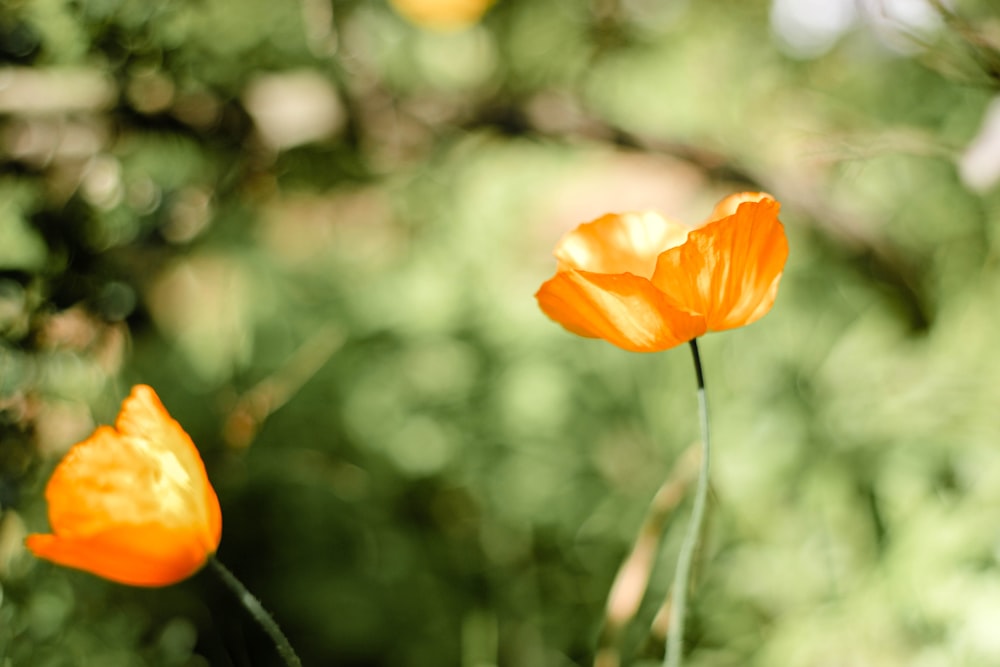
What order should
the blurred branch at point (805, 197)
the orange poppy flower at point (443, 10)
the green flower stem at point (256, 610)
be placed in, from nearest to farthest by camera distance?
the green flower stem at point (256, 610) → the blurred branch at point (805, 197) → the orange poppy flower at point (443, 10)

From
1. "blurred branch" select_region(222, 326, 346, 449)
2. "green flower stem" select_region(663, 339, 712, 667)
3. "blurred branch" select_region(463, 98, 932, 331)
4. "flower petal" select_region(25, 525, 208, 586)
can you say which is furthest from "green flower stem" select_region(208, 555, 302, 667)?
"blurred branch" select_region(463, 98, 932, 331)

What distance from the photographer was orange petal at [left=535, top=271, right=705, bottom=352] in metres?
0.34

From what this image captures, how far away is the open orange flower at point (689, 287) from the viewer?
333mm

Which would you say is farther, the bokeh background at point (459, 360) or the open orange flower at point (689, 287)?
the bokeh background at point (459, 360)

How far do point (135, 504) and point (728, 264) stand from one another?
28 centimetres

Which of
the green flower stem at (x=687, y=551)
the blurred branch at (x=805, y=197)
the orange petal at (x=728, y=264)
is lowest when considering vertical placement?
the blurred branch at (x=805, y=197)

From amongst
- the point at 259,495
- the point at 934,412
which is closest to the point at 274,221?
the point at 259,495

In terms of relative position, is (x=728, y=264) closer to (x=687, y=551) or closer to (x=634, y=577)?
(x=687, y=551)

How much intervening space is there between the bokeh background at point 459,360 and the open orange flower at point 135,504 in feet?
0.76

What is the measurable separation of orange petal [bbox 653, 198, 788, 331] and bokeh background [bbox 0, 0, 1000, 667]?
22 cm

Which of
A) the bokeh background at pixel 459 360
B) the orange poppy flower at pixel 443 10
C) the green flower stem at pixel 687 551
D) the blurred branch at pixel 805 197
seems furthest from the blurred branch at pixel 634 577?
the orange poppy flower at pixel 443 10

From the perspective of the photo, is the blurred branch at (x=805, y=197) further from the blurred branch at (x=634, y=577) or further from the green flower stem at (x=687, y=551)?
the green flower stem at (x=687, y=551)

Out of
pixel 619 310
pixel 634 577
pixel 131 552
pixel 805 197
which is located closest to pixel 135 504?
pixel 131 552

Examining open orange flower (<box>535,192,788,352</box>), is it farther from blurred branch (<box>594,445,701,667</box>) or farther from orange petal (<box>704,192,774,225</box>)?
blurred branch (<box>594,445,701,667</box>)
